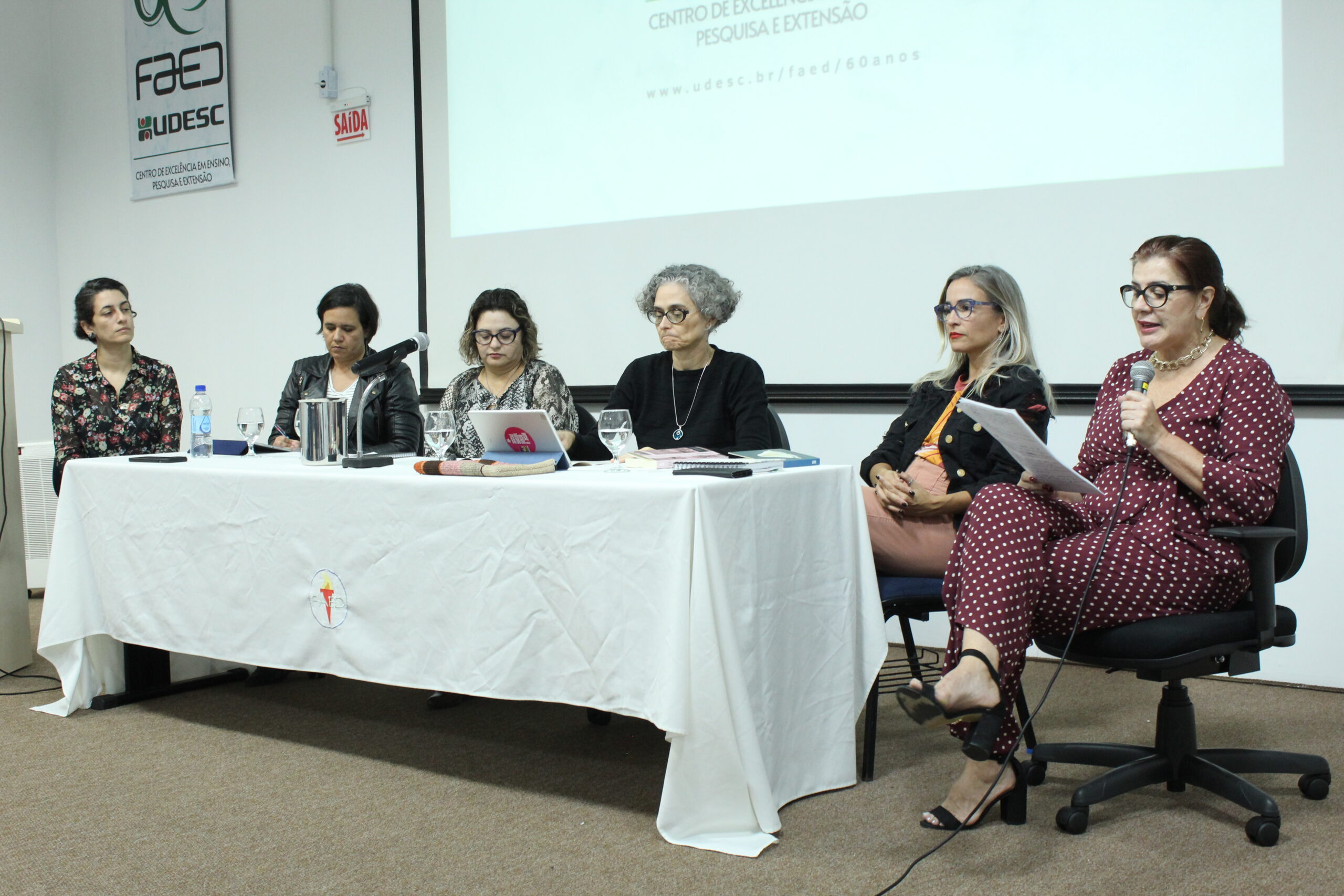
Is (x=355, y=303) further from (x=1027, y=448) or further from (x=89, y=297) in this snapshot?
(x=1027, y=448)

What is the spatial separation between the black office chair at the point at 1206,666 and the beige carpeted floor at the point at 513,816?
60 millimetres

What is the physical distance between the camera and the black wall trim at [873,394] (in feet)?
9.13

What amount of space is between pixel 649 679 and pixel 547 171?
2588 mm

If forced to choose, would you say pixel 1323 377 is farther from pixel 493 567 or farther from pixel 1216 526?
pixel 493 567

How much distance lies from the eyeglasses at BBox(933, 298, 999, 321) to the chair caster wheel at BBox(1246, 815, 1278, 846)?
3.72 ft

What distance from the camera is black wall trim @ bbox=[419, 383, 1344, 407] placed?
2.78 m

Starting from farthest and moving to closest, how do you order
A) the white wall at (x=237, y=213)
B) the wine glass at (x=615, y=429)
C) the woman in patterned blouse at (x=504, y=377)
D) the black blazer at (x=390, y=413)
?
the white wall at (x=237, y=213) < the black blazer at (x=390, y=413) < the woman in patterned blouse at (x=504, y=377) < the wine glass at (x=615, y=429)

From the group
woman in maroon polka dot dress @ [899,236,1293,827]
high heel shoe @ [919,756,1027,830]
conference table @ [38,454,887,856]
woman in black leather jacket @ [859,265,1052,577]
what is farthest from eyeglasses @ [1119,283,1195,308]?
high heel shoe @ [919,756,1027,830]

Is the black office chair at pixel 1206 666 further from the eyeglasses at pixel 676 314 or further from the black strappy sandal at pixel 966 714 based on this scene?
the eyeglasses at pixel 676 314

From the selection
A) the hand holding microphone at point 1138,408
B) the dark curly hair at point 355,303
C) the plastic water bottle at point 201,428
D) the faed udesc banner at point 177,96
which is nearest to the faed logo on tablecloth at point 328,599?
the plastic water bottle at point 201,428

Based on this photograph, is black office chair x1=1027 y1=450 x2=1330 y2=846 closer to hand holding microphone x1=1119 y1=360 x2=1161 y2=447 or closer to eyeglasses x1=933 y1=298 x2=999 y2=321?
hand holding microphone x1=1119 y1=360 x2=1161 y2=447

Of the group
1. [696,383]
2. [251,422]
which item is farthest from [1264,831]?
[251,422]

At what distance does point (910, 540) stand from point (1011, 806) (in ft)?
1.90

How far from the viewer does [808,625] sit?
199 cm
